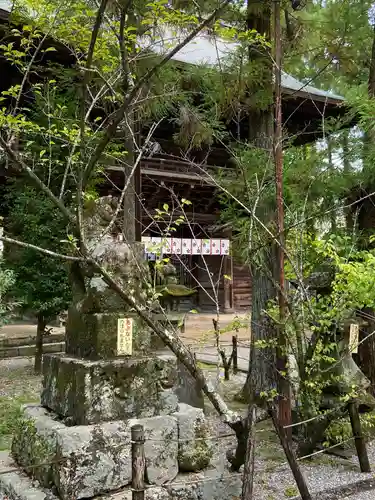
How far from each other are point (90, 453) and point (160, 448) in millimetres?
520

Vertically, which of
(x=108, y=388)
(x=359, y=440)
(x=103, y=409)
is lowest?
(x=359, y=440)

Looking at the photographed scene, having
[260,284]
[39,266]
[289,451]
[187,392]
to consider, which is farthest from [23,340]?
[289,451]

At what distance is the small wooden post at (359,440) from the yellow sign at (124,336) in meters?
2.18

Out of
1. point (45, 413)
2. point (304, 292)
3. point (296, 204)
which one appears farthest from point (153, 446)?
point (296, 204)

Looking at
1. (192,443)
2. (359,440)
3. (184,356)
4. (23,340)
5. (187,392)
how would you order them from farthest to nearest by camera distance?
(23,340), (187,392), (359,440), (192,443), (184,356)

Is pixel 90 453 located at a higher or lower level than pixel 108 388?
lower

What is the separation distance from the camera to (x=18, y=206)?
831 centimetres

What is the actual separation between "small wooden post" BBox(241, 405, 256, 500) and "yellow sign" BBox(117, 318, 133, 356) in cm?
93

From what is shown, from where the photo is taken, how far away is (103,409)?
3.07 metres

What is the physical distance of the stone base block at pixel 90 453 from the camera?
2.84 metres

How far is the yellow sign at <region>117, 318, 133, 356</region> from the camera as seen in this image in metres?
3.20

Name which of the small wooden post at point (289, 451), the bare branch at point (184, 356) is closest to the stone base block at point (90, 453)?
the bare branch at point (184, 356)

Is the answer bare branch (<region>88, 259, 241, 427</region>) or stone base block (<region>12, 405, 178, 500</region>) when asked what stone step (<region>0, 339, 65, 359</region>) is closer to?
stone base block (<region>12, 405, 178, 500</region>)

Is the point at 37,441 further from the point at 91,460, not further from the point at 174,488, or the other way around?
the point at 174,488
